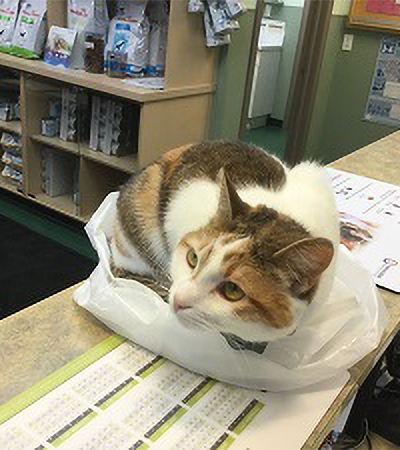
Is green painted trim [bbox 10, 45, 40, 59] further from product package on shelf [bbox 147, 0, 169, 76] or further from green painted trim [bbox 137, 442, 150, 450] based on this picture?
green painted trim [bbox 137, 442, 150, 450]

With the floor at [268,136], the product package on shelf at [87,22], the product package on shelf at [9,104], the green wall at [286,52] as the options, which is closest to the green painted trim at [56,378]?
the product package on shelf at [87,22]

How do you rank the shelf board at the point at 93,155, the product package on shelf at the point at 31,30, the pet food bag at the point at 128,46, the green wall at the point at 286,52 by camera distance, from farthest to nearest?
the green wall at the point at 286,52 < the product package on shelf at the point at 31,30 < the shelf board at the point at 93,155 < the pet food bag at the point at 128,46

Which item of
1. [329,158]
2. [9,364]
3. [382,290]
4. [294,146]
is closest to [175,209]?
[9,364]

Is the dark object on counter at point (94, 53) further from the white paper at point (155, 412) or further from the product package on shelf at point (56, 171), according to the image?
the white paper at point (155, 412)

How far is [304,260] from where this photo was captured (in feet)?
1.96

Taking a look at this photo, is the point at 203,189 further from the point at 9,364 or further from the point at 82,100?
the point at 82,100

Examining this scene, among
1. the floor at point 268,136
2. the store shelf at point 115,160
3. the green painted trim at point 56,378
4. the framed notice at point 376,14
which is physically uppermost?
the framed notice at point 376,14

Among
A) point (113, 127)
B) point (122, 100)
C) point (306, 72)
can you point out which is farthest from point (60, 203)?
point (306, 72)

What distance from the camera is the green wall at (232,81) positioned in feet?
8.43

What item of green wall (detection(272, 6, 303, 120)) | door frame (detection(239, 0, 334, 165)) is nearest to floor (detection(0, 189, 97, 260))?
door frame (detection(239, 0, 334, 165))

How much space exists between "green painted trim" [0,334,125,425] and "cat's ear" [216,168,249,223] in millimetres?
268

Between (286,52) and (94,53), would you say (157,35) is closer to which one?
(94,53)

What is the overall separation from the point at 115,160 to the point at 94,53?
58 cm

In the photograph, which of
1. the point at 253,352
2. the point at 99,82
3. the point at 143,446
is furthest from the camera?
the point at 99,82
